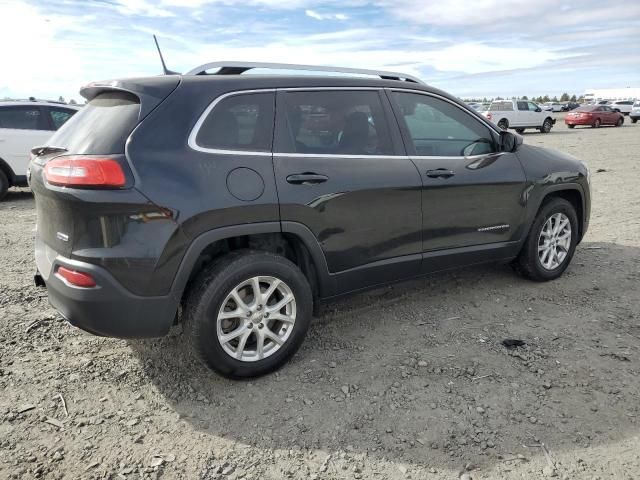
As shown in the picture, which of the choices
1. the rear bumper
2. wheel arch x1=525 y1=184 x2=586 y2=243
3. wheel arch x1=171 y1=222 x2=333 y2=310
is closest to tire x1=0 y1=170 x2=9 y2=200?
the rear bumper

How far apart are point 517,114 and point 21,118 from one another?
24319 mm

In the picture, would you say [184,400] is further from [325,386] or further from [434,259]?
[434,259]

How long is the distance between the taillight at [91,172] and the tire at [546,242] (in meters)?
3.46

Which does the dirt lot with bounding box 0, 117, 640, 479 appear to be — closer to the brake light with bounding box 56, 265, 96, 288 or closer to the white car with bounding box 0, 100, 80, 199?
the brake light with bounding box 56, 265, 96, 288

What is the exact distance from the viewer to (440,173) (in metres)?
3.94

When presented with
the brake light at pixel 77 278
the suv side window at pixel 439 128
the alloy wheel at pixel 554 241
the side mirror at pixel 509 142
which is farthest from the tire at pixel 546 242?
the brake light at pixel 77 278

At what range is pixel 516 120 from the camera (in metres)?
27.7

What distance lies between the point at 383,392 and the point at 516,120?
27333 mm

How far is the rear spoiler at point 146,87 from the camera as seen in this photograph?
2949 millimetres

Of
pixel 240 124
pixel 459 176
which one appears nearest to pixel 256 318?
pixel 240 124

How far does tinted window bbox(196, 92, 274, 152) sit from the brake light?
0.93m

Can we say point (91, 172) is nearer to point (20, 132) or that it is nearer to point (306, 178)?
→ point (306, 178)

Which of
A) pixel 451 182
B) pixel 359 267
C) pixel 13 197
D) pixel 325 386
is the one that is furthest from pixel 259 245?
pixel 13 197

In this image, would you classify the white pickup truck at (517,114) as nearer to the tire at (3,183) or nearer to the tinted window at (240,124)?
the tire at (3,183)
